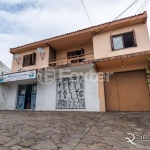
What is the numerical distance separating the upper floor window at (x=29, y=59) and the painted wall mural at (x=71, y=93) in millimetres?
3362

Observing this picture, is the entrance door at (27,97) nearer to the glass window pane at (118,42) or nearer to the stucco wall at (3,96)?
the stucco wall at (3,96)

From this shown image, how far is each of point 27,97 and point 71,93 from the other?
4.57 meters

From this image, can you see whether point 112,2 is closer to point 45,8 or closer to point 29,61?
point 45,8

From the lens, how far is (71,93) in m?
9.16

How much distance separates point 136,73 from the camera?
789 centimetres

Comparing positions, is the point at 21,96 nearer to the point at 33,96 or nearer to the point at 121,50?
the point at 33,96

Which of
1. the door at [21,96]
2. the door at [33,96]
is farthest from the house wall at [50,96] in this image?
the door at [33,96]

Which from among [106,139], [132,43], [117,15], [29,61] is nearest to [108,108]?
[132,43]

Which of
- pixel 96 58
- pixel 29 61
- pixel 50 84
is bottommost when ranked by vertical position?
pixel 50 84

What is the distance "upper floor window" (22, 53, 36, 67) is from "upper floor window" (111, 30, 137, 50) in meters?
7.16

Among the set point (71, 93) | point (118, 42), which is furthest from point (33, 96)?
point (118, 42)

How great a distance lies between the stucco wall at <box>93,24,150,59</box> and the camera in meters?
7.36

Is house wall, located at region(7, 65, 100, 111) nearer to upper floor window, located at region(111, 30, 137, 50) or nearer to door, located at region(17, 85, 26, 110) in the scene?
door, located at region(17, 85, 26, 110)

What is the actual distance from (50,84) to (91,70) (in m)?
3.77
